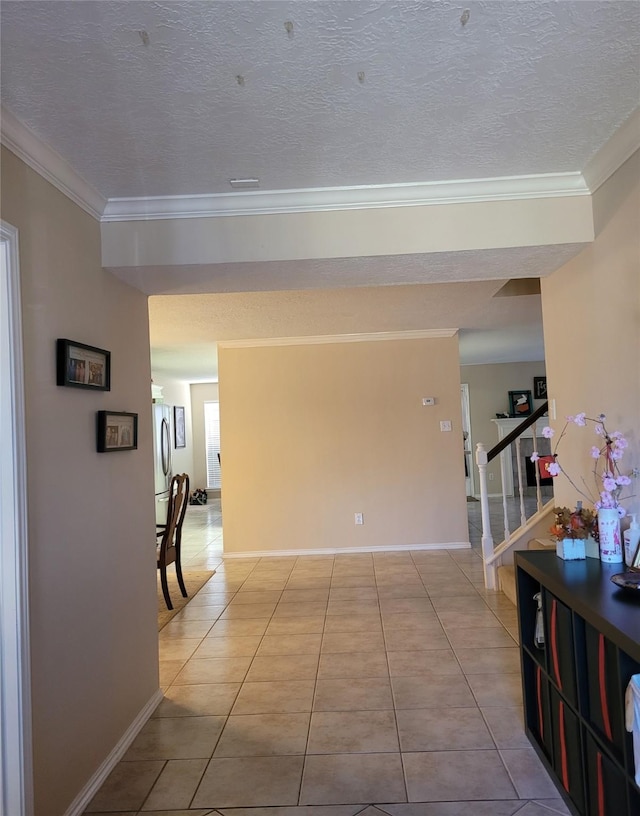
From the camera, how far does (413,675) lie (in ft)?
9.44

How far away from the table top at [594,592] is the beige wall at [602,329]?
0.34 m

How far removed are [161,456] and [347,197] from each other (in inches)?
259

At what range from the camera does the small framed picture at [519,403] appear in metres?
9.10

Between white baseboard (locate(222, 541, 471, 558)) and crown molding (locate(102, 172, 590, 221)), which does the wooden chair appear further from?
crown molding (locate(102, 172, 590, 221))

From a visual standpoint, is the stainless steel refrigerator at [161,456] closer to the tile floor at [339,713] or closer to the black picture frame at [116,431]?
the tile floor at [339,713]

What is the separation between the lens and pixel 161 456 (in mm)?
8125

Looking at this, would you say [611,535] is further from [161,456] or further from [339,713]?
[161,456]

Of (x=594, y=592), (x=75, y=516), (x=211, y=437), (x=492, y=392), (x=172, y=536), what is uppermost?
(x=492, y=392)

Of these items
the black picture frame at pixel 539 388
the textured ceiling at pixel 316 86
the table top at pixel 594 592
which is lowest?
the table top at pixel 594 592

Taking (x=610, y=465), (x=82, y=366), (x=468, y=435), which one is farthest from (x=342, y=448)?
(x=468, y=435)

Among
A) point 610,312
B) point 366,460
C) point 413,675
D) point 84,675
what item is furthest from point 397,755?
point 366,460

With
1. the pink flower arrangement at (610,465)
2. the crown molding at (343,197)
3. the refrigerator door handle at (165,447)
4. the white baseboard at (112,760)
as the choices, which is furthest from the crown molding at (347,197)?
the refrigerator door handle at (165,447)

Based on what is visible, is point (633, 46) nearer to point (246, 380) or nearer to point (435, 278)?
point (435, 278)

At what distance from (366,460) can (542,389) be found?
15.4 ft
